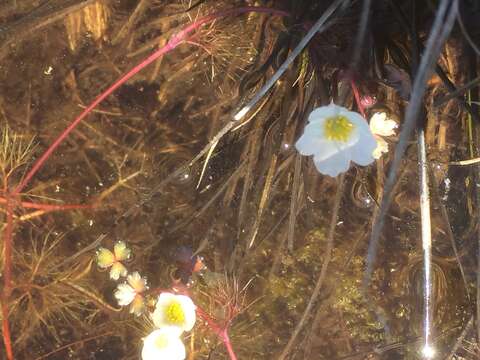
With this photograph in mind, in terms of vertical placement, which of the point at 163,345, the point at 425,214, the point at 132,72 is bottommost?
the point at 163,345

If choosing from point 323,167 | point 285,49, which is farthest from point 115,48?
point 323,167

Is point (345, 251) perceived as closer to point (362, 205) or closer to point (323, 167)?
point (362, 205)

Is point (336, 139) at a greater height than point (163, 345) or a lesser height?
greater

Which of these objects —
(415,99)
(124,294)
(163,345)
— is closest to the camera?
(415,99)

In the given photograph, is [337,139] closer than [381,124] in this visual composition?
Yes

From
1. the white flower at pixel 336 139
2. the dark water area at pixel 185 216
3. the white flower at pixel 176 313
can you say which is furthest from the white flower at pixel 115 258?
the white flower at pixel 336 139

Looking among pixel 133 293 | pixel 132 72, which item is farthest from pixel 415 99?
pixel 133 293

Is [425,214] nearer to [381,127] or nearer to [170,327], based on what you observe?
[381,127]
